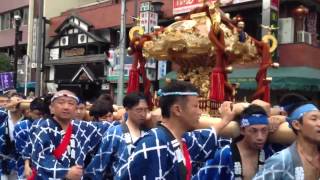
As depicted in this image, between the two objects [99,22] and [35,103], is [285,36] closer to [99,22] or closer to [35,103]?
[99,22]

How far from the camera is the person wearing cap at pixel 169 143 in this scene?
2781mm

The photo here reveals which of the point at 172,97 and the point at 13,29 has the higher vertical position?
the point at 13,29

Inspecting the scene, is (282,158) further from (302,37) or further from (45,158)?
(302,37)

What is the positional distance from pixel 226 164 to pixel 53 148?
1.66 metres

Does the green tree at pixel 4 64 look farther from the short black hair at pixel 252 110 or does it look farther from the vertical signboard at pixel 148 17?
the short black hair at pixel 252 110

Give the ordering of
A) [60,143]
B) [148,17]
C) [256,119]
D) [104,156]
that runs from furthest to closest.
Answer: [148,17], [104,156], [60,143], [256,119]

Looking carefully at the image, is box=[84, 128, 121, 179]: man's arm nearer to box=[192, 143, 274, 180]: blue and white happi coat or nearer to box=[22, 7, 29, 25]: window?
box=[192, 143, 274, 180]: blue and white happi coat

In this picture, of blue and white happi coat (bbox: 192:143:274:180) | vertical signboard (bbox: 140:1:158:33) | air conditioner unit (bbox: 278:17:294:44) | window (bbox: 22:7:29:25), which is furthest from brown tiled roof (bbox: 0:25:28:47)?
blue and white happi coat (bbox: 192:143:274:180)

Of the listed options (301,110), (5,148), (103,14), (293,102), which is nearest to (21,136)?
(5,148)

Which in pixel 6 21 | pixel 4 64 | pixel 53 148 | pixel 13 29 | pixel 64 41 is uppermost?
pixel 6 21

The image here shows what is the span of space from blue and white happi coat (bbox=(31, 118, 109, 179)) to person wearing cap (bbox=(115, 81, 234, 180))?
1.34 meters

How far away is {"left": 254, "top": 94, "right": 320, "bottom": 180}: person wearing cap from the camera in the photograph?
2.62 m

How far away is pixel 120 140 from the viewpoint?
4281 millimetres

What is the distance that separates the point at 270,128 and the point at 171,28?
406 centimetres
